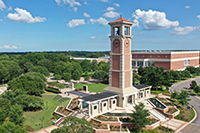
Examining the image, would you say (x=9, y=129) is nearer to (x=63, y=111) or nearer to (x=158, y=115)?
(x=63, y=111)

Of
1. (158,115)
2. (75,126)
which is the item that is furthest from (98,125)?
(158,115)

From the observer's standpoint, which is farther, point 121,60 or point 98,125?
point 121,60

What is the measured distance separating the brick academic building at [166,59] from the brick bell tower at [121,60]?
6158 cm

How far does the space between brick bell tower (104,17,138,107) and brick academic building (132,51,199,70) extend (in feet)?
202

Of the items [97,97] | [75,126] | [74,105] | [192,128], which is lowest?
[192,128]

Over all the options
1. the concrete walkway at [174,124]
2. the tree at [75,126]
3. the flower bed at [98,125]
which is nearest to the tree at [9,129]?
the tree at [75,126]

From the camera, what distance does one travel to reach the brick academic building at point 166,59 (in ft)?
304

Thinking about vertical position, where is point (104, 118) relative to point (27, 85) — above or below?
below

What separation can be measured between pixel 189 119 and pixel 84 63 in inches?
2924

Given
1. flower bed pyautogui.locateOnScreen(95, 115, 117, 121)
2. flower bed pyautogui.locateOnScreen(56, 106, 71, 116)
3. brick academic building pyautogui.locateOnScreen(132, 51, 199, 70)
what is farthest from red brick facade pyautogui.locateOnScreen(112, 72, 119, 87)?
brick academic building pyautogui.locateOnScreen(132, 51, 199, 70)

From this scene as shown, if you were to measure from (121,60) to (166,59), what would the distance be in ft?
213

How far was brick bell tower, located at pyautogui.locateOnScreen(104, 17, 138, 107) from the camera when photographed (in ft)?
123

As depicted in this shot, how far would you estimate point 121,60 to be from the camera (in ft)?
124

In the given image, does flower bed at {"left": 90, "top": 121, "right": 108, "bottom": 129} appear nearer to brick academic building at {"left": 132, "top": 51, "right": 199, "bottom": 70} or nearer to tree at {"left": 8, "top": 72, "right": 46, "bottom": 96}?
tree at {"left": 8, "top": 72, "right": 46, "bottom": 96}
